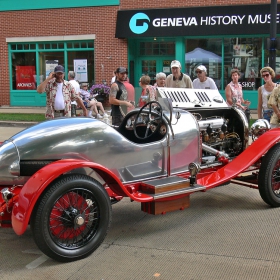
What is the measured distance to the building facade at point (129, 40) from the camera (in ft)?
53.5

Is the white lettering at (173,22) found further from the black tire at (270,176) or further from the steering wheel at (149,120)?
the steering wheel at (149,120)

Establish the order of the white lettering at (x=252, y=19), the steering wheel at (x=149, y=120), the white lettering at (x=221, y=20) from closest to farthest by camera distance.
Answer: the steering wheel at (x=149, y=120), the white lettering at (x=252, y=19), the white lettering at (x=221, y=20)

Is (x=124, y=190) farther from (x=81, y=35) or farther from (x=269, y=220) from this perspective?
(x=81, y=35)

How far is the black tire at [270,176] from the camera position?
5.17m

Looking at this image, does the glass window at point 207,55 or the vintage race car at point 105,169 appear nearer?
the vintage race car at point 105,169

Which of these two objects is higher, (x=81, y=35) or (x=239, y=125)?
(x=81, y=35)

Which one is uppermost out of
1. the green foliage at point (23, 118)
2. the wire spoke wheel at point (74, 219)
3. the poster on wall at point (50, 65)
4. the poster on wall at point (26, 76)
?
the poster on wall at point (50, 65)

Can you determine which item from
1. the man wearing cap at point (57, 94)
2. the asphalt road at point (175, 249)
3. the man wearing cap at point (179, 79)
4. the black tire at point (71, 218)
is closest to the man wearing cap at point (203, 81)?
the man wearing cap at point (179, 79)

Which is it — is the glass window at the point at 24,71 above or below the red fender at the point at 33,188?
above

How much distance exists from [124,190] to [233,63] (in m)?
13.6

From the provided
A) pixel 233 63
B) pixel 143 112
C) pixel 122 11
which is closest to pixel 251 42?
pixel 233 63

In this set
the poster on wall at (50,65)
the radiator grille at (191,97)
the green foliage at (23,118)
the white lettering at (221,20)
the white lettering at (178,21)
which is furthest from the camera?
the poster on wall at (50,65)

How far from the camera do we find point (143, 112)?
5.08 m

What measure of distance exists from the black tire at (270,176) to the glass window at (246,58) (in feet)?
38.7
